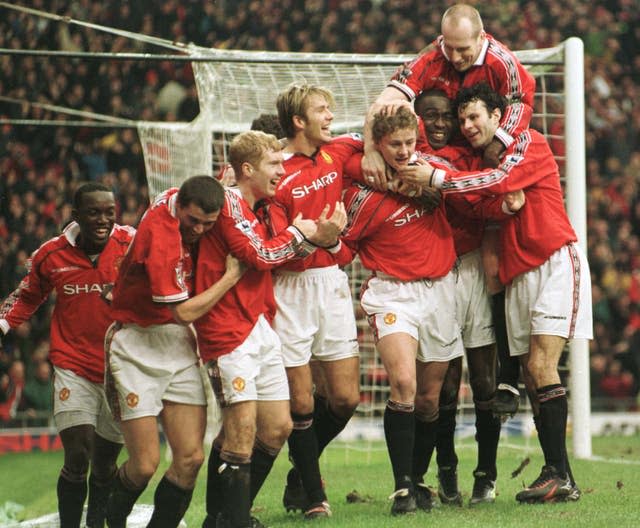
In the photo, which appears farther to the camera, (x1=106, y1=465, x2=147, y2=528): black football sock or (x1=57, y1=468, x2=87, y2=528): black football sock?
(x1=57, y1=468, x2=87, y2=528): black football sock

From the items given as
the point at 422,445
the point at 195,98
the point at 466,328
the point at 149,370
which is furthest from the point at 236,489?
the point at 195,98

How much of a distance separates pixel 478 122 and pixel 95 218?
7.06ft

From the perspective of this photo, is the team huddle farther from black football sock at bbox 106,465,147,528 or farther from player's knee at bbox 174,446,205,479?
player's knee at bbox 174,446,205,479

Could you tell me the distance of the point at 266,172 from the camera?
5.38 meters

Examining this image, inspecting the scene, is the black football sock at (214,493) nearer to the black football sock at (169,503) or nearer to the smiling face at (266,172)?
the black football sock at (169,503)

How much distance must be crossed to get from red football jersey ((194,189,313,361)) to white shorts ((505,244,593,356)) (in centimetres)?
136

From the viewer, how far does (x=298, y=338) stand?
230 inches

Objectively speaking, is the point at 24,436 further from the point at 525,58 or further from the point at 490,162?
the point at 490,162

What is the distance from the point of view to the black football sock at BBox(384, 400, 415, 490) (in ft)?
18.4

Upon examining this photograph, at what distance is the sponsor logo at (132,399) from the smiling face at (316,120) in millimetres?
1757

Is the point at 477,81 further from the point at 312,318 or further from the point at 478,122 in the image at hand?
the point at 312,318

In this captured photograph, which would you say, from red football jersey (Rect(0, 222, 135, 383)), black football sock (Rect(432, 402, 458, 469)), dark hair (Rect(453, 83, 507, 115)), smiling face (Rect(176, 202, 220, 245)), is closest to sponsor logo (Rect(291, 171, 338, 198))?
dark hair (Rect(453, 83, 507, 115))

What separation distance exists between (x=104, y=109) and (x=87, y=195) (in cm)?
1088

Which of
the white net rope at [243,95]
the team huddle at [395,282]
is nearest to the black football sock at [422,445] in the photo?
the team huddle at [395,282]
